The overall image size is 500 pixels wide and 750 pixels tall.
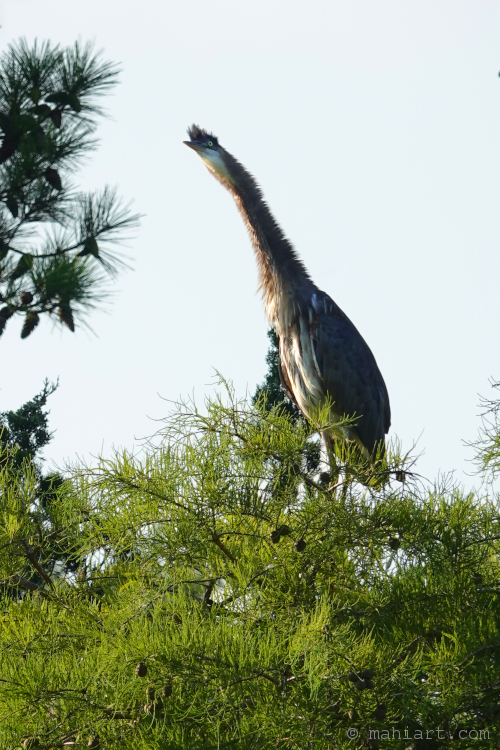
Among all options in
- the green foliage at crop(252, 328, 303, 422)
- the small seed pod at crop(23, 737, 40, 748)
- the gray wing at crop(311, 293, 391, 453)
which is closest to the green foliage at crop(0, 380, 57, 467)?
the green foliage at crop(252, 328, 303, 422)

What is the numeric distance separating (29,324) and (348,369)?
99.1 inches

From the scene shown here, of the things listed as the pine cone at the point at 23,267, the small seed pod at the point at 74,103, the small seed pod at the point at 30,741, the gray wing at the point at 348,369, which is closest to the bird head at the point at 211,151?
the gray wing at the point at 348,369

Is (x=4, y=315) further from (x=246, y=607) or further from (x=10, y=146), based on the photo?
(x=246, y=607)

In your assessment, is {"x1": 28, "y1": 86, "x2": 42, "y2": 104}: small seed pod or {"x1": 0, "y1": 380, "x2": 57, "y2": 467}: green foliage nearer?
{"x1": 28, "y1": 86, "x2": 42, "y2": 104}: small seed pod

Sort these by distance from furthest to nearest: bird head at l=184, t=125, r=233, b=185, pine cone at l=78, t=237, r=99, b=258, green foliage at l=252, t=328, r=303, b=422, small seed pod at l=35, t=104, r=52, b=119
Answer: green foliage at l=252, t=328, r=303, b=422
bird head at l=184, t=125, r=233, b=185
small seed pod at l=35, t=104, r=52, b=119
pine cone at l=78, t=237, r=99, b=258

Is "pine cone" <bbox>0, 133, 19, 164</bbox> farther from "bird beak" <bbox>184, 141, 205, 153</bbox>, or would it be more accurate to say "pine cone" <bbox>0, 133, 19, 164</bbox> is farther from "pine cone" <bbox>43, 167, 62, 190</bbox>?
"bird beak" <bbox>184, 141, 205, 153</bbox>

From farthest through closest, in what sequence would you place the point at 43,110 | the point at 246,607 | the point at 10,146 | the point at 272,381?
the point at 272,381 → the point at 43,110 → the point at 10,146 → the point at 246,607

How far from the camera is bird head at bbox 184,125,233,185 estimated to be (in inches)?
232

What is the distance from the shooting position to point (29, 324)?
11.0ft

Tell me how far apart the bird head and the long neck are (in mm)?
41

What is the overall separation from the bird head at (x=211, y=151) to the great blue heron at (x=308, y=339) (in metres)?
0.07

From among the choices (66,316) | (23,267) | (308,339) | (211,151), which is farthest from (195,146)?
(66,316)

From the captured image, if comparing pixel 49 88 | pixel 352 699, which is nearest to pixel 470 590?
pixel 352 699

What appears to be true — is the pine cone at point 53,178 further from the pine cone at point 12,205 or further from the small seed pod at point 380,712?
the small seed pod at point 380,712
